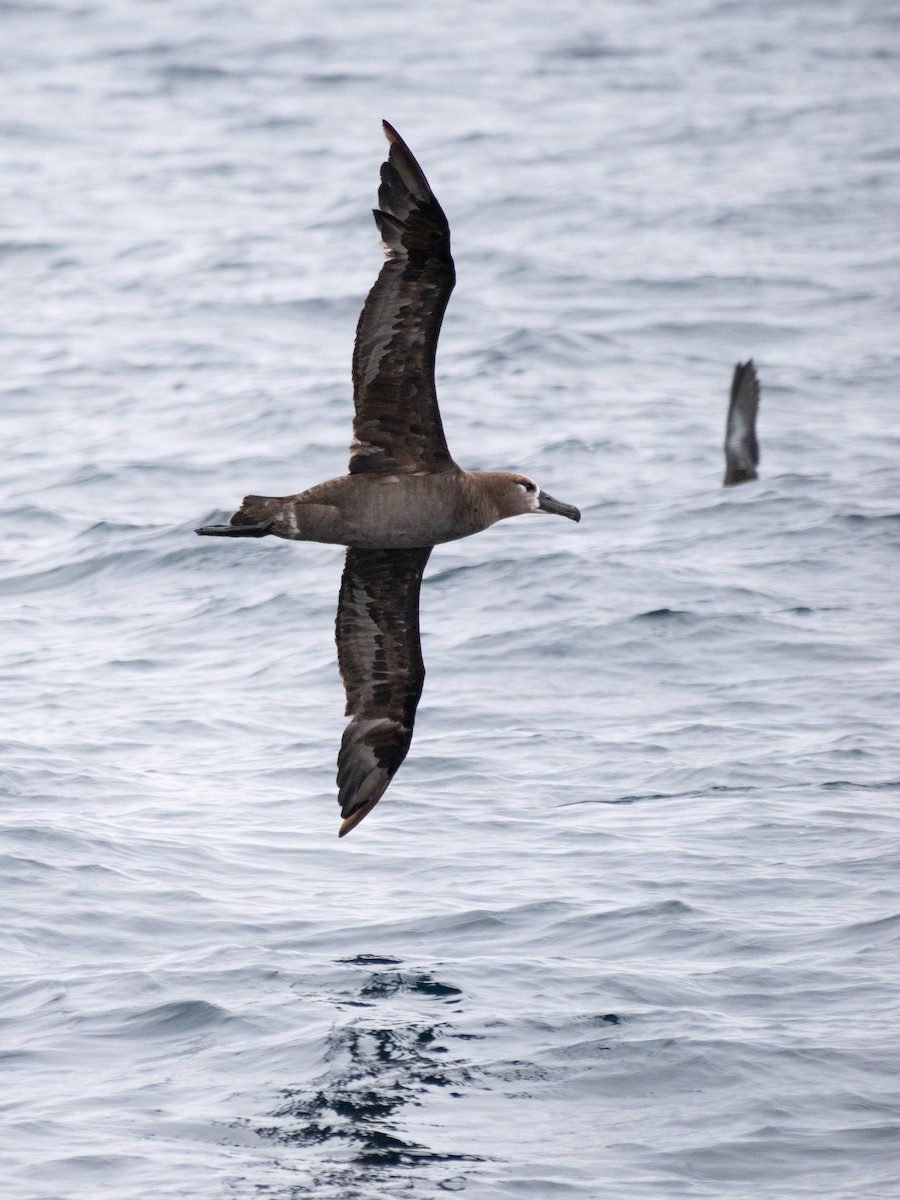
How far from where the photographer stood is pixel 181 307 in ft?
79.9

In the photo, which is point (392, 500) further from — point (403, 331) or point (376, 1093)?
point (376, 1093)

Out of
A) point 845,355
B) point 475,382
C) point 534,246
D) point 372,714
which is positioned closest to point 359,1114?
point 372,714

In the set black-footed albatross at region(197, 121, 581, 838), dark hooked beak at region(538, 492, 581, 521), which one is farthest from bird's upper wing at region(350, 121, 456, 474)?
dark hooked beak at region(538, 492, 581, 521)

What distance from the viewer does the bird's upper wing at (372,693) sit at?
10828 mm

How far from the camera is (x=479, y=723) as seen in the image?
13.5 meters

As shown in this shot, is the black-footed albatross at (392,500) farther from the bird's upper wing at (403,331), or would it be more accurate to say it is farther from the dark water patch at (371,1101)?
the dark water patch at (371,1101)

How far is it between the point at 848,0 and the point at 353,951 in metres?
39.8

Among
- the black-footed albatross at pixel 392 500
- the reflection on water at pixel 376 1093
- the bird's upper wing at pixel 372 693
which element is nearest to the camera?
the reflection on water at pixel 376 1093

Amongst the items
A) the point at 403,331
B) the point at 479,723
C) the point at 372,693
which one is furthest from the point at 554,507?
the point at 479,723

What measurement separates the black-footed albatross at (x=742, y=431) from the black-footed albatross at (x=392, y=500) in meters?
7.67

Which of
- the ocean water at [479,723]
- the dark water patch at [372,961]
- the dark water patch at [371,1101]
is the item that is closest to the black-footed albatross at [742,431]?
the ocean water at [479,723]

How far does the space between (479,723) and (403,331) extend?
14.9 feet

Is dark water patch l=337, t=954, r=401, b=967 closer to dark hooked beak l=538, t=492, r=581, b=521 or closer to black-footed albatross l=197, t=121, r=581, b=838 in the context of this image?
black-footed albatross l=197, t=121, r=581, b=838

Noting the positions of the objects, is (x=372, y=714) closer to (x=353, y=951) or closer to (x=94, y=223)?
(x=353, y=951)
